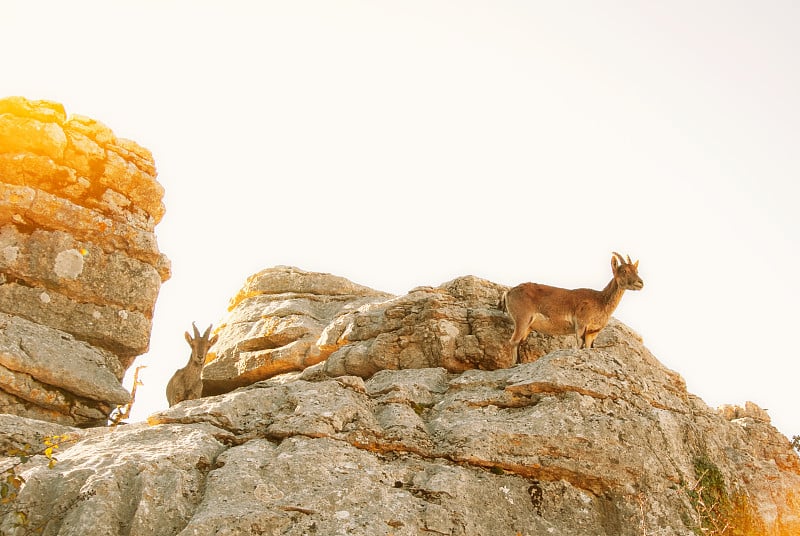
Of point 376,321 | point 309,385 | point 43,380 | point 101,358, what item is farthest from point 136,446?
point 376,321

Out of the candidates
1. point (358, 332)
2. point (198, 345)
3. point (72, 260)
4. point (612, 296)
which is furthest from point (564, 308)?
point (72, 260)

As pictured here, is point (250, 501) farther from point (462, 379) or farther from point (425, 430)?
point (462, 379)

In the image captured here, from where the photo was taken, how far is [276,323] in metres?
19.8

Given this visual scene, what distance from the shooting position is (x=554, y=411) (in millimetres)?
10906

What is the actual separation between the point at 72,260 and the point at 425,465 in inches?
408

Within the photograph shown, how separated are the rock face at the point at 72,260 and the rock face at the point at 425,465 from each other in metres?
3.56

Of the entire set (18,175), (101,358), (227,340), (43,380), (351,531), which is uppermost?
(18,175)

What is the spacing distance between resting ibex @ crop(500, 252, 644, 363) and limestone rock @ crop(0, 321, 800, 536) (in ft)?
7.02

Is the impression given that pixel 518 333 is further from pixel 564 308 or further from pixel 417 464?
pixel 417 464

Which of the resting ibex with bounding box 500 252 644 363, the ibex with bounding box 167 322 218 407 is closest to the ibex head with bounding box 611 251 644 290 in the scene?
the resting ibex with bounding box 500 252 644 363

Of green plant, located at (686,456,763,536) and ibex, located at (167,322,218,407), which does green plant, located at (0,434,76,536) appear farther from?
green plant, located at (686,456,763,536)

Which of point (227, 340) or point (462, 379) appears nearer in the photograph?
point (462, 379)

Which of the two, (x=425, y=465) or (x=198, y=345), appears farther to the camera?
(x=198, y=345)

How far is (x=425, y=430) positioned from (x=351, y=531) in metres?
2.85
